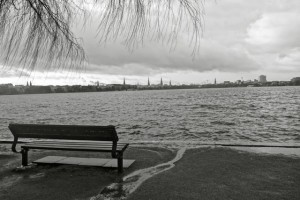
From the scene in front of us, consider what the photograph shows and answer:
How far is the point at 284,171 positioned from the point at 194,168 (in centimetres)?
177

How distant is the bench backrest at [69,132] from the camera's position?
18.3 feet

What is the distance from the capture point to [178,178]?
5418 mm

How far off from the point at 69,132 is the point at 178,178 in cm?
235

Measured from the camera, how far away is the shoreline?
4.70m

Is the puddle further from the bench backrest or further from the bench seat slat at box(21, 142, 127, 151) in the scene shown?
the bench backrest

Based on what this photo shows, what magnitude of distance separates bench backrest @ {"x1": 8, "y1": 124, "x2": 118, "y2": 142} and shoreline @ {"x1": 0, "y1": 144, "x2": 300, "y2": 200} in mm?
737

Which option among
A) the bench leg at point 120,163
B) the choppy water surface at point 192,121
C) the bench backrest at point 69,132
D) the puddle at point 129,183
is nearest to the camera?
the puddle at point 129,183

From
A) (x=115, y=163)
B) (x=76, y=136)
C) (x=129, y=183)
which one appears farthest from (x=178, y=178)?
(x=76, y=136)

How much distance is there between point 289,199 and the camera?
4363 mm

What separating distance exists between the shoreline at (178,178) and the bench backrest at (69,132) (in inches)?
29.0

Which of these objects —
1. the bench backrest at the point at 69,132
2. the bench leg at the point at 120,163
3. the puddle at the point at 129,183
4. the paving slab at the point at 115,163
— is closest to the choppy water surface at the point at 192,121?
the paving slab at the point at 115,163

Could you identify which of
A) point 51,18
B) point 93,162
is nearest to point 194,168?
point 93,162

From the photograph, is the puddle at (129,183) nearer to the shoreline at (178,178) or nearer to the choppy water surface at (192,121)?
the shoreline at (178,178)

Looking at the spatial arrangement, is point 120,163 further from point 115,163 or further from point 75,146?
point 75,146
